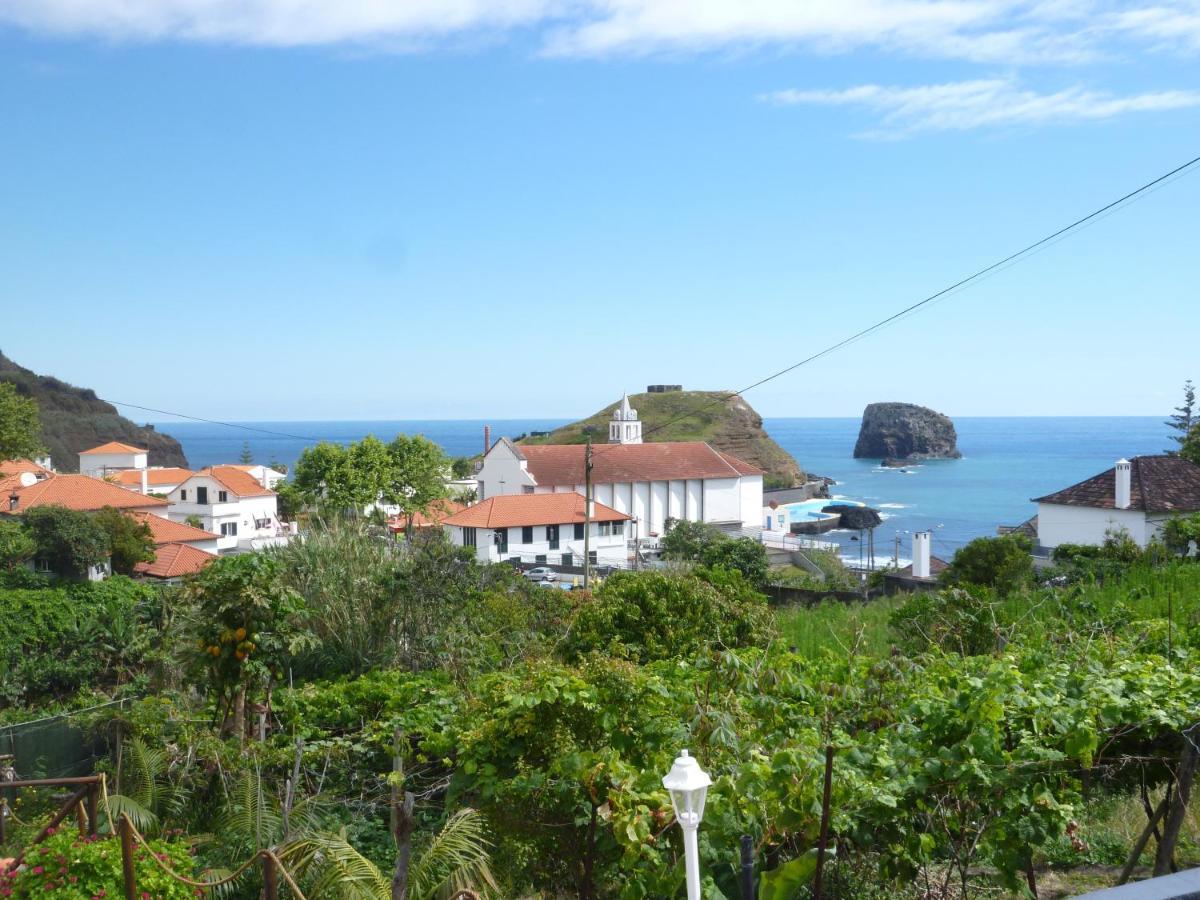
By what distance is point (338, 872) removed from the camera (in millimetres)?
4195

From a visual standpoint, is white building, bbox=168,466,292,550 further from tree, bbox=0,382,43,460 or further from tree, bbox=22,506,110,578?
tree, bbox=22,506,110,578

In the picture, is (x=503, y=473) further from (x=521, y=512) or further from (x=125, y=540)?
(x=125, y=540)

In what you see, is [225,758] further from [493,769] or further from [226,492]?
[226,492]

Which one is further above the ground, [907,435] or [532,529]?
[907,435]

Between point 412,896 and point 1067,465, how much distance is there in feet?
609

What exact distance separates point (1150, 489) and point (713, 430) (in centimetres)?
11482

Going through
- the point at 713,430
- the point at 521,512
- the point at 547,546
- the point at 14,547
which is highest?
the point at 713,430

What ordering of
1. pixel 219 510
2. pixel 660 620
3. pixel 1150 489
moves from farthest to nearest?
pixel 219 510 < pixel 1150 489 < pixel 660 620

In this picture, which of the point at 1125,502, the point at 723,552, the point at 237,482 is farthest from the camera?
the point at 237,482

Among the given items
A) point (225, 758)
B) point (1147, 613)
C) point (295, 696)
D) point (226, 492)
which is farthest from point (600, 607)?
point (226, 492)

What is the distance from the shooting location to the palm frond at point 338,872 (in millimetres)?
4133

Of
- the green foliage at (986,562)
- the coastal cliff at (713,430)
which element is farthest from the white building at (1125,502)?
the coastal cliff at (713,430)

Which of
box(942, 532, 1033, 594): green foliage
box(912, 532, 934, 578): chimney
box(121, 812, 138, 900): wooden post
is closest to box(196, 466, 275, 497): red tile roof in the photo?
box(912, 532, 934, 578): chimney

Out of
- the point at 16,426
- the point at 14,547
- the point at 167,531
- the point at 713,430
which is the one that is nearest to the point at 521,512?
the point at 167,531
